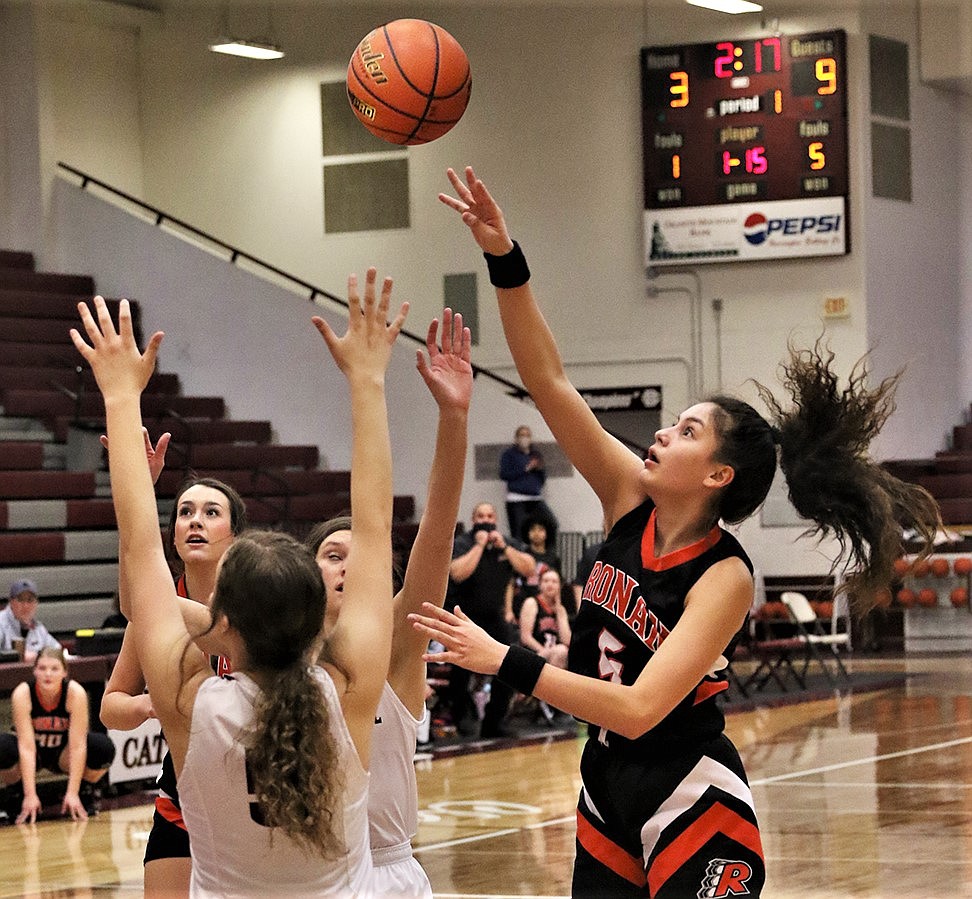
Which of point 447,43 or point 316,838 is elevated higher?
point 447,43

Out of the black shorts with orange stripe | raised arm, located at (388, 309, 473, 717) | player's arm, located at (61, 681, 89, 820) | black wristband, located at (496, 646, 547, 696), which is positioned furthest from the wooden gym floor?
black wristband, located at (496, 646, 547, 696)

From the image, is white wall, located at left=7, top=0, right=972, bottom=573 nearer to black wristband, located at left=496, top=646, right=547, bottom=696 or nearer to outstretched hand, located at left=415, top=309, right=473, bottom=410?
outstretched hand, located at left=415, top=309, right=473, bottom=410

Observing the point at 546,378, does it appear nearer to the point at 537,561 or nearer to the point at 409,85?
the point at 409,85

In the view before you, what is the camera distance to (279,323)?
17.1 metres

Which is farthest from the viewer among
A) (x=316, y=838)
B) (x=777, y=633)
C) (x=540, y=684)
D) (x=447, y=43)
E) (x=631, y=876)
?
(x=777, y=633)

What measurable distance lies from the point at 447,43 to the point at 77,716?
4.70 m

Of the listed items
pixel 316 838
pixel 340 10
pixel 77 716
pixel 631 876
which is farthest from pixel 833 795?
pixel 340 10

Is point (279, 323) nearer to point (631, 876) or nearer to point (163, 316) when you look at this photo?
point (163, 316)

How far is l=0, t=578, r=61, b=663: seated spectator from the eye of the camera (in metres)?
9.46

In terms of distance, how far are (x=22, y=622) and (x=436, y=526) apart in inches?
284

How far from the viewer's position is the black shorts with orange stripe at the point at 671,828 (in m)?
2.98

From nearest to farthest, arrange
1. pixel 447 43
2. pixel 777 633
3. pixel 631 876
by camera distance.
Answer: pixel 631 876 < pixel 447 43 < pixel 777 633

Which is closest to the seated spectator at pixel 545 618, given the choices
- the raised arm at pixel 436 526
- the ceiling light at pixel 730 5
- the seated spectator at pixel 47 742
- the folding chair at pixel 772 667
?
the folding chair at pixel 772 667

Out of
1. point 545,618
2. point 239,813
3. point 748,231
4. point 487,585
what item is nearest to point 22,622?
point 487,585
